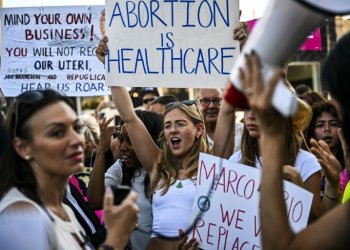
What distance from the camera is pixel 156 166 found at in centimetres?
452

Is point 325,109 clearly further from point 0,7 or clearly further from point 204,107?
point 0,7

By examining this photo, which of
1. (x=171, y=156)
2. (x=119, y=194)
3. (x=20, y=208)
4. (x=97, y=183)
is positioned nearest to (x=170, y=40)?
(x=171, y=156)

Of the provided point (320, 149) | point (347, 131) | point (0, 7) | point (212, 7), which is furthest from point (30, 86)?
point (347, 131)

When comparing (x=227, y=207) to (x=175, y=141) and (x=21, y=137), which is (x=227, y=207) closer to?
(x=175, y=141)

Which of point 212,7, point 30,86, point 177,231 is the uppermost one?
point 212,7

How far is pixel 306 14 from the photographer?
1974 mm

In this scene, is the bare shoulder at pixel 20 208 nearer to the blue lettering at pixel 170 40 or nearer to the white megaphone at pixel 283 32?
the white megaphone at pixel 283 32

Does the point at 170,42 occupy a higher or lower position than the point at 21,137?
higher

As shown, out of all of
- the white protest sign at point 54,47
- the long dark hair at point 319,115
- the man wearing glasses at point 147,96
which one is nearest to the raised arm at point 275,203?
the long dark hair at point 319,115

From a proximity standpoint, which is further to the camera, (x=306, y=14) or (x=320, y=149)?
(x=320, y=149)

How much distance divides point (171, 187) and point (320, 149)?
1.00 meters

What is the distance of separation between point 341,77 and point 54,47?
4.03 metres

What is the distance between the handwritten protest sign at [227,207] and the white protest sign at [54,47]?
2.01 meters

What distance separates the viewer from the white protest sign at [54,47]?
5816mm
